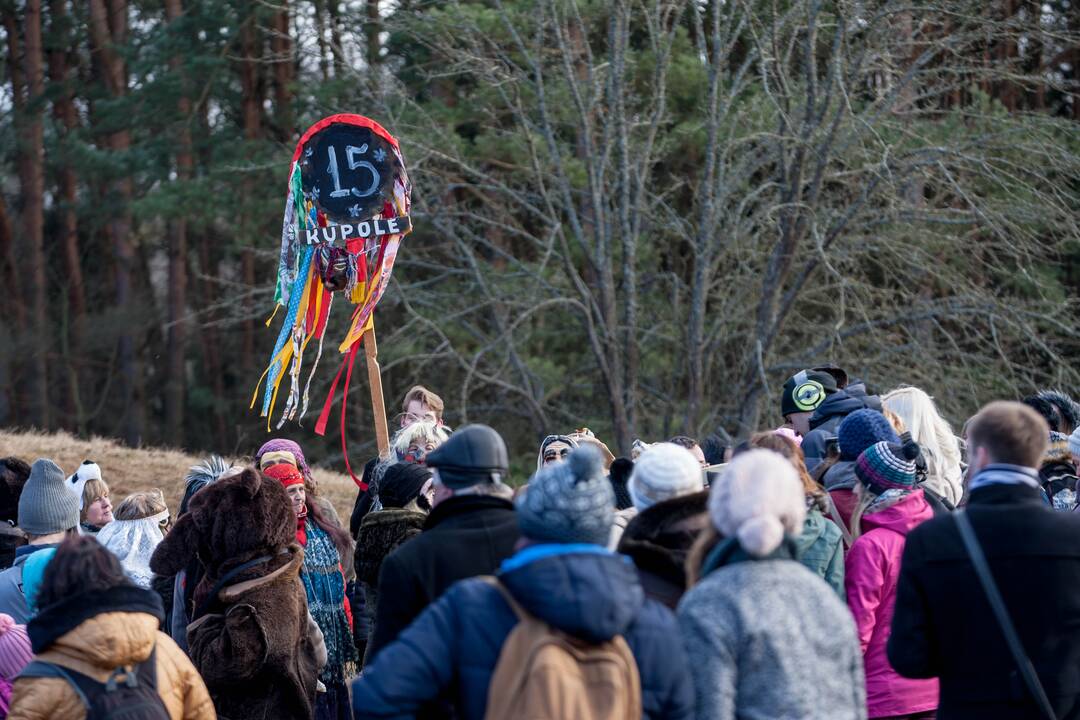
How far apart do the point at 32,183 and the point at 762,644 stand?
26.7 meters

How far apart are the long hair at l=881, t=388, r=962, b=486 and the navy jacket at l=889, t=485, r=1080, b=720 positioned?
1613mm

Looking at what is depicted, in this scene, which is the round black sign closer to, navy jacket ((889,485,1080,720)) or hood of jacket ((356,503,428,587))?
hood of jacket ((356,503,428,587))

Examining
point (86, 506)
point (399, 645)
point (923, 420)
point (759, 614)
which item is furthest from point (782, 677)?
point (86, 506)

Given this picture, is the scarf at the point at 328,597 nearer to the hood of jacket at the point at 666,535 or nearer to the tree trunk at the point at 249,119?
the hood of jacket at the point at 666,535

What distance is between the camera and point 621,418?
14109 millimetres

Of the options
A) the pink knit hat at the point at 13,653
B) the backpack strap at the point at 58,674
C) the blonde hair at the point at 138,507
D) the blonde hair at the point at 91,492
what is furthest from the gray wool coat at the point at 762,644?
the blonde hair at the point at 91,492

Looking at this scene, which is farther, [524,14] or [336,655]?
[524,14]

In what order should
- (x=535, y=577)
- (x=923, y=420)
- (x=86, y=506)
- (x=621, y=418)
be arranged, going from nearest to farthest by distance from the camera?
(x=535, y=577) < (x=923, y=420) < (x=86, y=506) < (x=621, y=418)

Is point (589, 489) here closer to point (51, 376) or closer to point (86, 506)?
point (86, 506)

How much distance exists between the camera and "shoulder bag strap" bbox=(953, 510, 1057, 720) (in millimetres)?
3725

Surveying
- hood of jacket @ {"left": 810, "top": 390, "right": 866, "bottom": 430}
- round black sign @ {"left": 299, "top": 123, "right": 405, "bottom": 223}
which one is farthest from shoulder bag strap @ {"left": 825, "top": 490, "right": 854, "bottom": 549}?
round black sign @ {"left": 299, "top": 123, "right": 405, "bottom": 223}

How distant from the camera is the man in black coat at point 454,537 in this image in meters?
3.67

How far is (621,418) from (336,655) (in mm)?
8658

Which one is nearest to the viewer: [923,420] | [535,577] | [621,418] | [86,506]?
[535,577]
